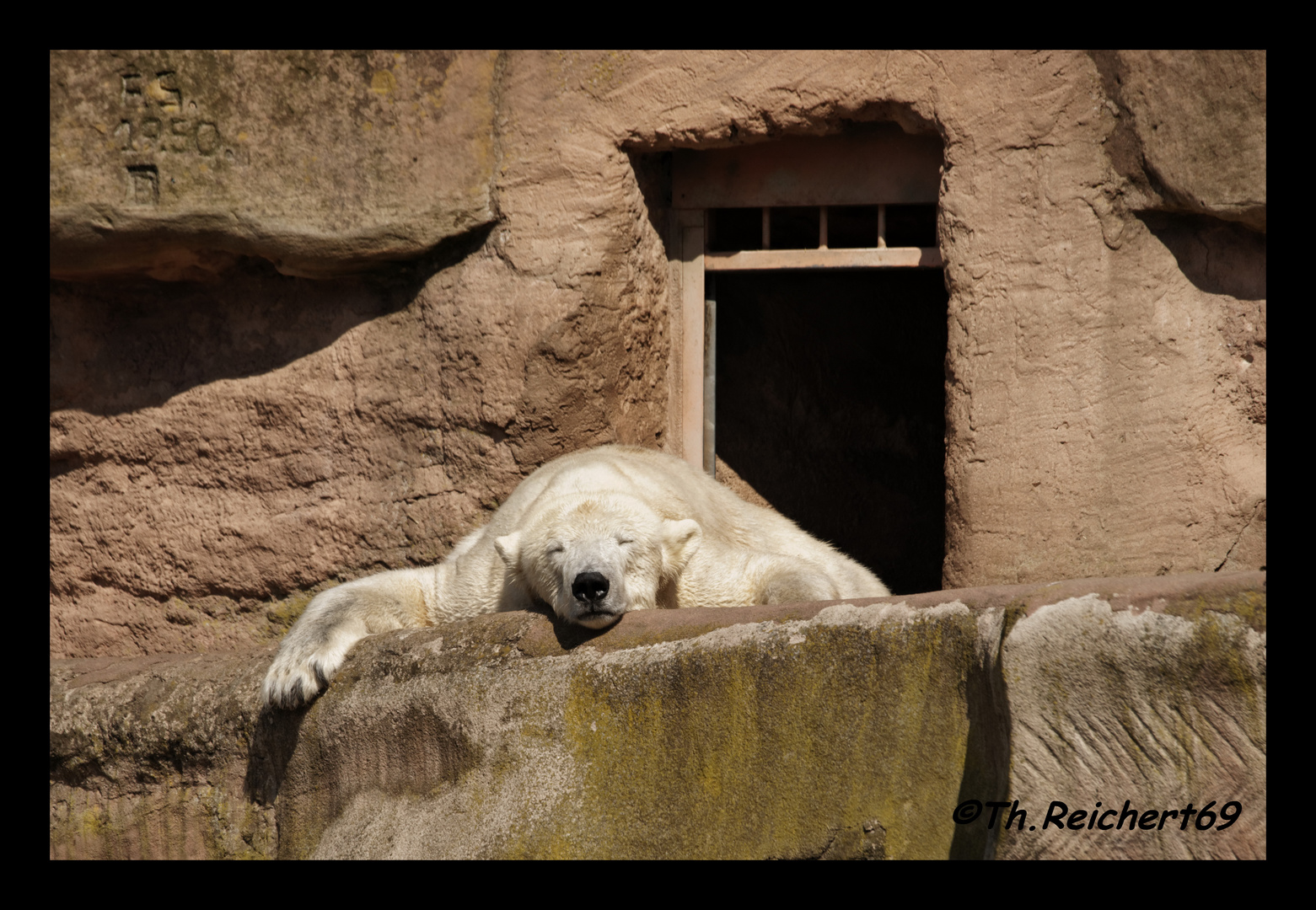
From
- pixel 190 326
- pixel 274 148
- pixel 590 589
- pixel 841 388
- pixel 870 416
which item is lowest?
pixel 590 589

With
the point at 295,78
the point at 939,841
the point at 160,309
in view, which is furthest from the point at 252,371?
the point at 939,841

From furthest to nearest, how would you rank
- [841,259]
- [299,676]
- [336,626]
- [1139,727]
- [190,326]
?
1. [190,326]
2. [841,259]
3. [336,626]
4. [299,676]
5. [1139,727]

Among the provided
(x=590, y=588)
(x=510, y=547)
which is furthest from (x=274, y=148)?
(x=590, y=588)

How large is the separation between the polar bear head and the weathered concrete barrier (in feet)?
0.41

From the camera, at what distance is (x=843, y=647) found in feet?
9.78

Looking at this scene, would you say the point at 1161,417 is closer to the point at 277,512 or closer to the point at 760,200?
the point at 760,200

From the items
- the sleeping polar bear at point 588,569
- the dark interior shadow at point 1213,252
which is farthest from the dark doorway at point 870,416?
the dark interior shadow at point 1213,252

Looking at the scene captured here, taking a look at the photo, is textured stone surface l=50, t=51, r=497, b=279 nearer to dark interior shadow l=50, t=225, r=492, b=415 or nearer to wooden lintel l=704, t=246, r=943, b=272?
dark interior shadow l=50, t=225, r=492, b=415

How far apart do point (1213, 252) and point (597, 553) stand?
104 inches

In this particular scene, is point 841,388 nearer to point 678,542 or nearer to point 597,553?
point 678,542

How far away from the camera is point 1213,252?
4398mm

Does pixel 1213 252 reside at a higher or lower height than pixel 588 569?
higher

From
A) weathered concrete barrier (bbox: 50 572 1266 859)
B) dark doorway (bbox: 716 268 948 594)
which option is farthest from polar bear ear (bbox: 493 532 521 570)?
dark doorway (bbox: 716 268 948 594)

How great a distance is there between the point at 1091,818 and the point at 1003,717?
28cm
